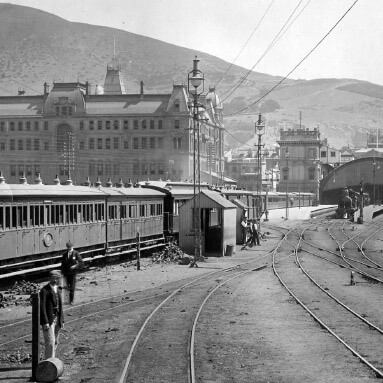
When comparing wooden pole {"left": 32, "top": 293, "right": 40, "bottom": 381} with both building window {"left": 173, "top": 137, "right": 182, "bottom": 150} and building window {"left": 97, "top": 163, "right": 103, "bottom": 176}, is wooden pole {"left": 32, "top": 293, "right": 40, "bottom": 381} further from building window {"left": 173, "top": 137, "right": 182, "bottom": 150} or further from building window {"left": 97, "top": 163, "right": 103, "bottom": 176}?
Answer: building window {"left": 97, "top": 163, "right": 103, "bottom": 176}

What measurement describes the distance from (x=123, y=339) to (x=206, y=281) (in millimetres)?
12455

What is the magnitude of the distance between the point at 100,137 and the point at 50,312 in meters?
101

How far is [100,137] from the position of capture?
11400 centimetres

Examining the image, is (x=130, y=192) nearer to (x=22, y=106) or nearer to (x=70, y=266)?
(x=70, y=266)

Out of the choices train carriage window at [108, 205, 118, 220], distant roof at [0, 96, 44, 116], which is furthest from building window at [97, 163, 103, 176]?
train carriage window at [108, 205, 118, 220]

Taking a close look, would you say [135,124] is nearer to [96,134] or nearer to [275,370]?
[96,134]

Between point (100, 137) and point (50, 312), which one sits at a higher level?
point (100, 137)

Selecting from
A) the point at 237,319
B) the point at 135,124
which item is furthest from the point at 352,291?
the point at 135,124

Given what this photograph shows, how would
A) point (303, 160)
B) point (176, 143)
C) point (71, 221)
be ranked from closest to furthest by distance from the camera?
1. point (71, 221)
2. point (176, 143)
3. point (303, 160)

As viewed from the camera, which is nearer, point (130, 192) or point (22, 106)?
point (130, 192)

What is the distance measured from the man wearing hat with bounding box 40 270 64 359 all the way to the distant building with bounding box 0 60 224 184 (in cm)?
9452

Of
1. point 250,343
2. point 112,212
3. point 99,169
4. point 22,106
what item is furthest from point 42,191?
point 22,106

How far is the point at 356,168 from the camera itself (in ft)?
447

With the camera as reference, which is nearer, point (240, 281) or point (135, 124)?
point (240, 281)
